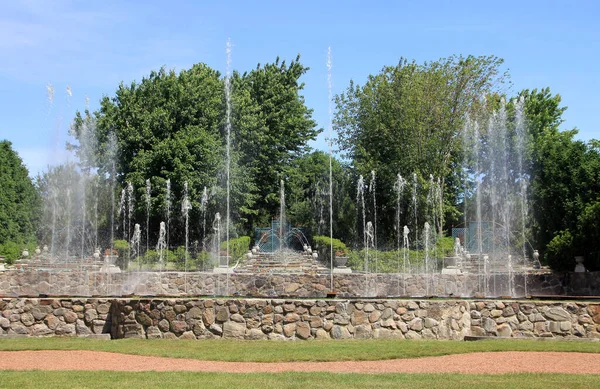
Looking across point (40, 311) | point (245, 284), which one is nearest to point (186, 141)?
point (245, 284)

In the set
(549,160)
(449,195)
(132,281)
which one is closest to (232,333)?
(132,281)

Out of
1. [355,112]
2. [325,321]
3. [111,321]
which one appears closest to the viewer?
[325,321]

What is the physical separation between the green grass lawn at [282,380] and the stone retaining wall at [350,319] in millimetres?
3858

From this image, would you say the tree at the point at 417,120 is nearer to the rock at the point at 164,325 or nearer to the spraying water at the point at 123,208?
the spraying water at the point at 123,208

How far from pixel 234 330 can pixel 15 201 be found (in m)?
42.4

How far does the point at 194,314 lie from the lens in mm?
13055

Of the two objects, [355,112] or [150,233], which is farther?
[355,112]

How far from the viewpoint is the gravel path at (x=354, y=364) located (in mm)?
9508

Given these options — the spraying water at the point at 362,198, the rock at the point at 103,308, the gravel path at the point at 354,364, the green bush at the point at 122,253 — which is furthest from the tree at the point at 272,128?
the gravel path at the point at 354,364

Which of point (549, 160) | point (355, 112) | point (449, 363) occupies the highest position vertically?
point (355, 112)

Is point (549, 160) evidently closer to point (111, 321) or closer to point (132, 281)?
point (132, 281)

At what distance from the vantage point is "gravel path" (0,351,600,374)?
9.51 metres

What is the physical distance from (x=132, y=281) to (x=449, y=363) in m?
18.1

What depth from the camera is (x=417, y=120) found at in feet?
134
